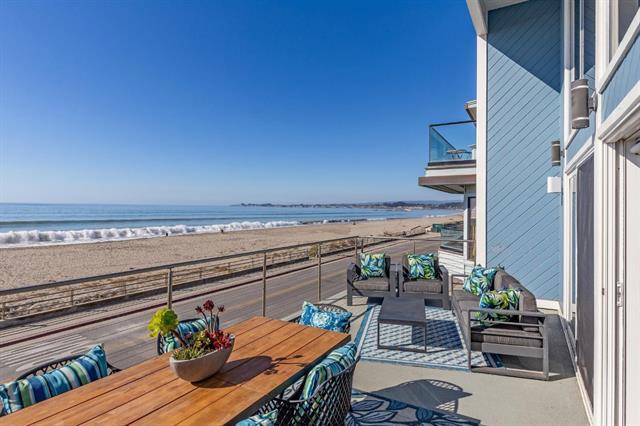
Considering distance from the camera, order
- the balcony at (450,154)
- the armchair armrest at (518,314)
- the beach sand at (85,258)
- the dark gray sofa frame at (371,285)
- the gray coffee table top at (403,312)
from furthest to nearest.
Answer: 1. the beach sand at (85,258)
2. the balcony at (450,154)
3. the dark gray sofa frame at (371,285)
4. the gray coffee table top at (403,312)
5. the armchair armrest at (518,314)

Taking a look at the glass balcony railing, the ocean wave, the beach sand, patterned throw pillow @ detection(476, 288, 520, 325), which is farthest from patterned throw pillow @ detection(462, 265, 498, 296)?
the ocean wave

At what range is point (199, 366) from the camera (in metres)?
1.51

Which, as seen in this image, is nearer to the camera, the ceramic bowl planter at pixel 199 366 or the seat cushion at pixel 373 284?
the ceramic bowl planter at pixel 199 366

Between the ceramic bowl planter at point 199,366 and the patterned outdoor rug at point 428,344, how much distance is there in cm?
207

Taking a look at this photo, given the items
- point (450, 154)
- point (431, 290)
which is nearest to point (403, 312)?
point (431, 290)

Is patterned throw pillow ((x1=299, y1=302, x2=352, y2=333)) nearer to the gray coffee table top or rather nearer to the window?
the gray coffee table top

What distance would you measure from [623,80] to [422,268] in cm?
374

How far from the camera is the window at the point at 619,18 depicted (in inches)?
70.3

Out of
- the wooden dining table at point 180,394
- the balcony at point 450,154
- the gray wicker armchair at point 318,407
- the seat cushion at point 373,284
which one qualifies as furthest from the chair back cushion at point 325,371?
the balcony at point 450,154

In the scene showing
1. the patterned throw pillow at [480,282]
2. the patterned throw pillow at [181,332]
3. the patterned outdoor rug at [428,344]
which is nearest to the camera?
the patterned throw pillow at [181,332]

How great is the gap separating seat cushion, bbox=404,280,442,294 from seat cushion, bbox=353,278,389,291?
1.06 ft

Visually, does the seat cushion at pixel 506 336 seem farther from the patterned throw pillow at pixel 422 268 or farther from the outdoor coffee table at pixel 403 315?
the patterned throw pillow at pixel 422 268

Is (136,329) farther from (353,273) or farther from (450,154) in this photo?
(450,154)

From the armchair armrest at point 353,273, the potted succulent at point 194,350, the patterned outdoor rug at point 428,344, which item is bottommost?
the patterned outdoor rug at point 428,344
